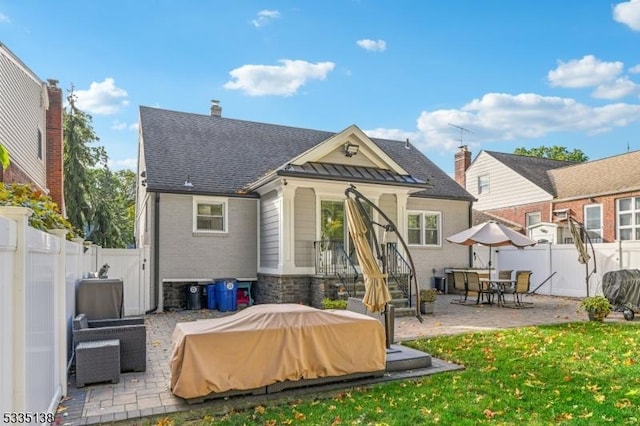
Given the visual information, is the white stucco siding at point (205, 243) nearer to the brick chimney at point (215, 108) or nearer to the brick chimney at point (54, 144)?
the brick chimney at point (215, 108)

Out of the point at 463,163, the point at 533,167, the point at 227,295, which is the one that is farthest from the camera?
the point at 463,163

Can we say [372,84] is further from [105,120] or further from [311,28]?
[105,120]

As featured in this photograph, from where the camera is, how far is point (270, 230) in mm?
13008

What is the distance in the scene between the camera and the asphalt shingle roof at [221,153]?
13680mm

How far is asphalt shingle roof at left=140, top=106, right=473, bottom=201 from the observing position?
1368 centimetres

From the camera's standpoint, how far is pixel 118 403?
4.82m

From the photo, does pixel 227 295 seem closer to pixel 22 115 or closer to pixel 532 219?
pixel 22 115

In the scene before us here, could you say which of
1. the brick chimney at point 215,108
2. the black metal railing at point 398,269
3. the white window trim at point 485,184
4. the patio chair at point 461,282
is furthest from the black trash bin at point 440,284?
the brick chimney at point 215,108

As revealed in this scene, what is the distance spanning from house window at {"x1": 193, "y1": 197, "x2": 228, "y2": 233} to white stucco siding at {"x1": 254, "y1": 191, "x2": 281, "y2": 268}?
1.22m

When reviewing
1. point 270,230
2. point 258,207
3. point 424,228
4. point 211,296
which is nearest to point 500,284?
point 424,228

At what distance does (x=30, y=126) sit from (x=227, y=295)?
8.54 m

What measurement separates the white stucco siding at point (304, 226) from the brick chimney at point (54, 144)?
31.9ft

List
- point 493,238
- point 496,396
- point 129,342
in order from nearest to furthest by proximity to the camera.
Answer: point 496,396, point 129,342, point 493,238

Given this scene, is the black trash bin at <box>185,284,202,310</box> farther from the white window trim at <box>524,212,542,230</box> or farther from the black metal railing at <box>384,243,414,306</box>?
the white window trim at <box>524,212,542,230</box>
